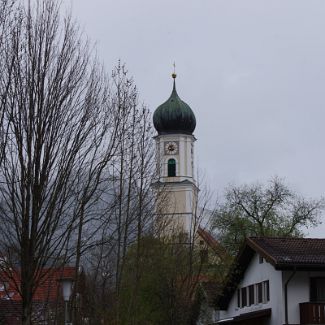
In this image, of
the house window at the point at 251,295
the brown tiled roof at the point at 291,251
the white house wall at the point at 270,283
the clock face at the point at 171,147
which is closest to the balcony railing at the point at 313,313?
the white house wall at the point at 270,283

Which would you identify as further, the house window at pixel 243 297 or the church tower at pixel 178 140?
the church tower at pixel 178 140

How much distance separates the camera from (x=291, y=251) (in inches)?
1412

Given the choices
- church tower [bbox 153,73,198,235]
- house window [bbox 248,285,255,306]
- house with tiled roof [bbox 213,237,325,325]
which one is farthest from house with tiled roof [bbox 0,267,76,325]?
church tower [bbox 153,73,198,235]

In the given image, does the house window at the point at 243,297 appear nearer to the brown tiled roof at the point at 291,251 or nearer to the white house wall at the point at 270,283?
the white house wall at the point at 270,283

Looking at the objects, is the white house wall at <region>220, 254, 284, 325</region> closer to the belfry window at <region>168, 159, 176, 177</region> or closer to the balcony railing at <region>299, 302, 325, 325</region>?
the balcony railing at <region>299, 302, 325, 325</region>

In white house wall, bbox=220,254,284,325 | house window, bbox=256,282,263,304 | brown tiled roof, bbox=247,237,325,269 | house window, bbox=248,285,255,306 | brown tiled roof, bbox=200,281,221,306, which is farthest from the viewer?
brown tiled roof, bbox=200,281,221,306

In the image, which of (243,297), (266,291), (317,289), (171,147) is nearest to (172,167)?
(171,147)

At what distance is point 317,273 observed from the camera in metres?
35.3

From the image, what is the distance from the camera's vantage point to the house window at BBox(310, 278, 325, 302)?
35.3 meters

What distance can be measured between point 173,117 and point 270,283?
218 feet

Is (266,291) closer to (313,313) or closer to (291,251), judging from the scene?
(291,251)

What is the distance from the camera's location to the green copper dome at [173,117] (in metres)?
102

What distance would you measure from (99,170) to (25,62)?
3.70 m

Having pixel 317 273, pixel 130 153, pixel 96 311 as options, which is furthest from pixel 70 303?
pixel 317 273
